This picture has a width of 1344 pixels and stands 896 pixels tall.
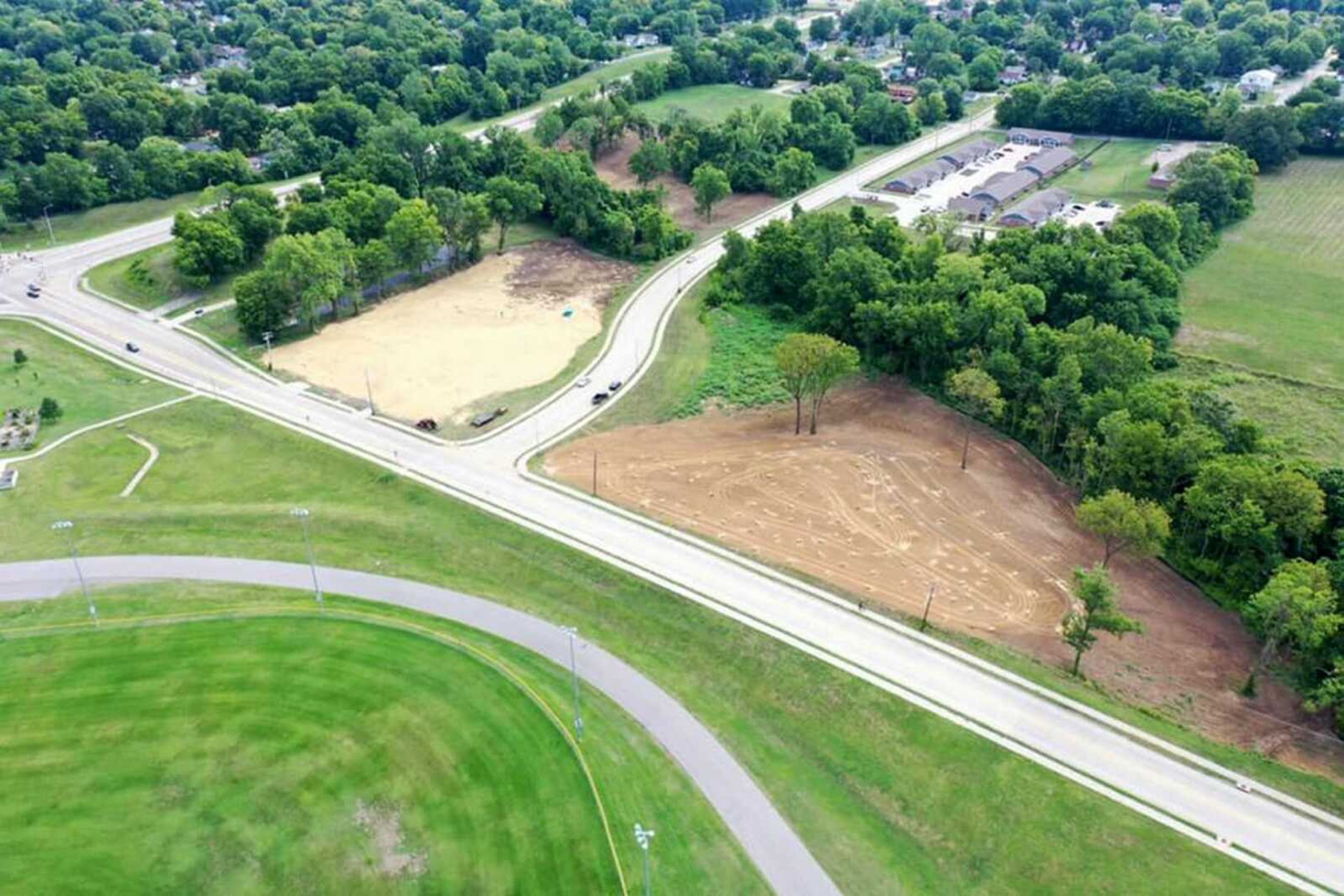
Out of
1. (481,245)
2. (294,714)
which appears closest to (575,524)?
(294,714)

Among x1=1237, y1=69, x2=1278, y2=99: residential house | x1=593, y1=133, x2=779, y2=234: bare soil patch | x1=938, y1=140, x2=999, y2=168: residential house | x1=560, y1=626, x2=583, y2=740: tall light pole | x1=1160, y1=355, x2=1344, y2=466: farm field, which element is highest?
x1=1237, y1=69, x2=1278, y2=99: residential house

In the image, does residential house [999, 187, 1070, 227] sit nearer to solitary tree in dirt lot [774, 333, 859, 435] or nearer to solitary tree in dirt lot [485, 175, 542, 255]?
solitary tree in dirt lot [774, 333, 859, 435]

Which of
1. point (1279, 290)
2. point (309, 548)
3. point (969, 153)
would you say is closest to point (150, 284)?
point (309, 548)

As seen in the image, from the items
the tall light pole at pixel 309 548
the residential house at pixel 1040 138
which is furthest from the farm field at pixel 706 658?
the residential house at pixel 1040 138

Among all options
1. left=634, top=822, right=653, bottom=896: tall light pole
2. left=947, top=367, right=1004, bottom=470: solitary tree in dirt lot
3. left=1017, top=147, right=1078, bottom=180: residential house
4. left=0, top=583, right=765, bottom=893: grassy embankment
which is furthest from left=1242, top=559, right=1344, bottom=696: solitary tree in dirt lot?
left=1017, top=147, right=1078, bottom=180: residential house

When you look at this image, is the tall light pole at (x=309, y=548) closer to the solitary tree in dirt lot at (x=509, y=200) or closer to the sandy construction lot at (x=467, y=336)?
the sandy construction lot at (x=467, y=336)

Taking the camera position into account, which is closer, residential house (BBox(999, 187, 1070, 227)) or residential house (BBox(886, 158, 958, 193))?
residential house (BBox(999, 187, 1070, 227))

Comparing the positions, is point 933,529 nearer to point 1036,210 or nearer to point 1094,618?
point 1094,618
